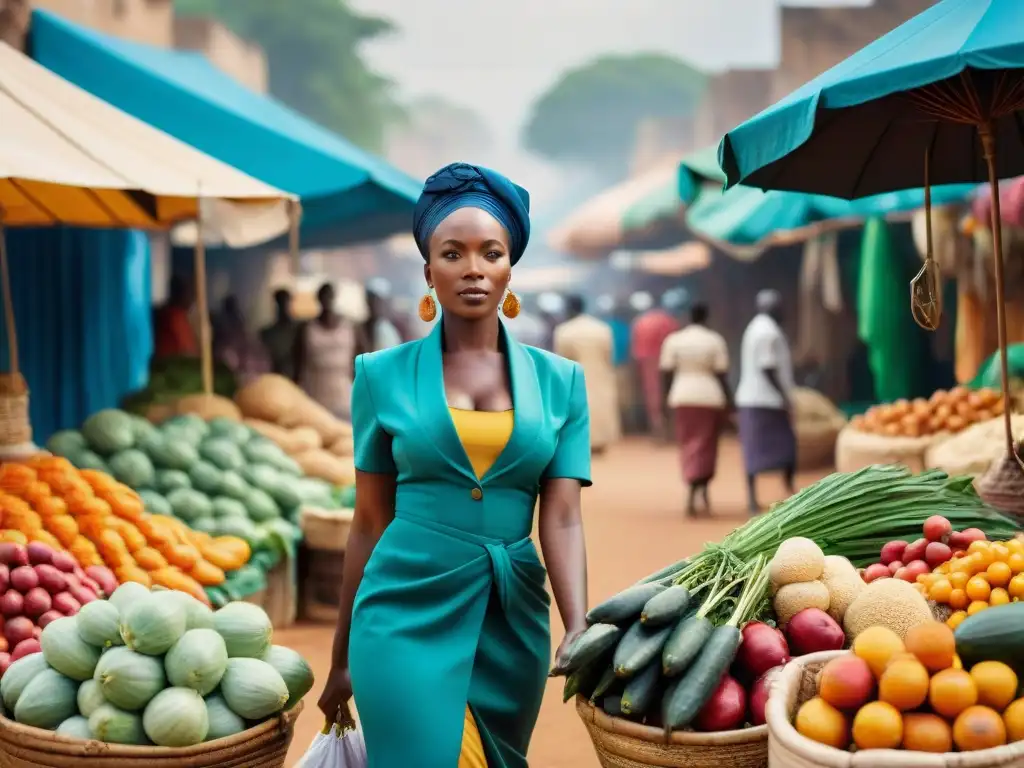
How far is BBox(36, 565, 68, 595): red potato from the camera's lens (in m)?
4.21

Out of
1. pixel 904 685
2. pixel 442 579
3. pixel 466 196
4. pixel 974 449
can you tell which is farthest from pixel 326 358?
pixel 904 685

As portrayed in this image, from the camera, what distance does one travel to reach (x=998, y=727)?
2395mm

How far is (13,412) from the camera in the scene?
6484mm

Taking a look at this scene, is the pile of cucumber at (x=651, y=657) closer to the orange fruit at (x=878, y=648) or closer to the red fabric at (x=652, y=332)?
the orange fruit at (x=878, y=648)

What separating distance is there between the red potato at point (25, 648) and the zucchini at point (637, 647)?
6.39 ft

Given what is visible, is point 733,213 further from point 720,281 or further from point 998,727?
point 998,727

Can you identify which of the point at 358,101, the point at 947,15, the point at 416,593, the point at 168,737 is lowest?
the point at 168,737

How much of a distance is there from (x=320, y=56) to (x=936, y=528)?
150ft

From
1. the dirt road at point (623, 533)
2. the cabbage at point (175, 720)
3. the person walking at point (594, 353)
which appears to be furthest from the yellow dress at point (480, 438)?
the person walking at point (594, 353)

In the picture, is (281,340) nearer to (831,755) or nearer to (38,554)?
(38,554)

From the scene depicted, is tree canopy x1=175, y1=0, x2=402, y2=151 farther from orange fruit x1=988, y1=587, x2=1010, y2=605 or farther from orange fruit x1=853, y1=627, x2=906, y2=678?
orange fruit x1=853, y1=627, x2=906, y2=678

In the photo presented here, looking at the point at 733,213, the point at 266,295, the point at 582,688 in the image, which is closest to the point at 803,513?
the point at 582,688

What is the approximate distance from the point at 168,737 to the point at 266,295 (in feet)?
56.1

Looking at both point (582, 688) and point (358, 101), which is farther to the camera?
point (358, 101)
